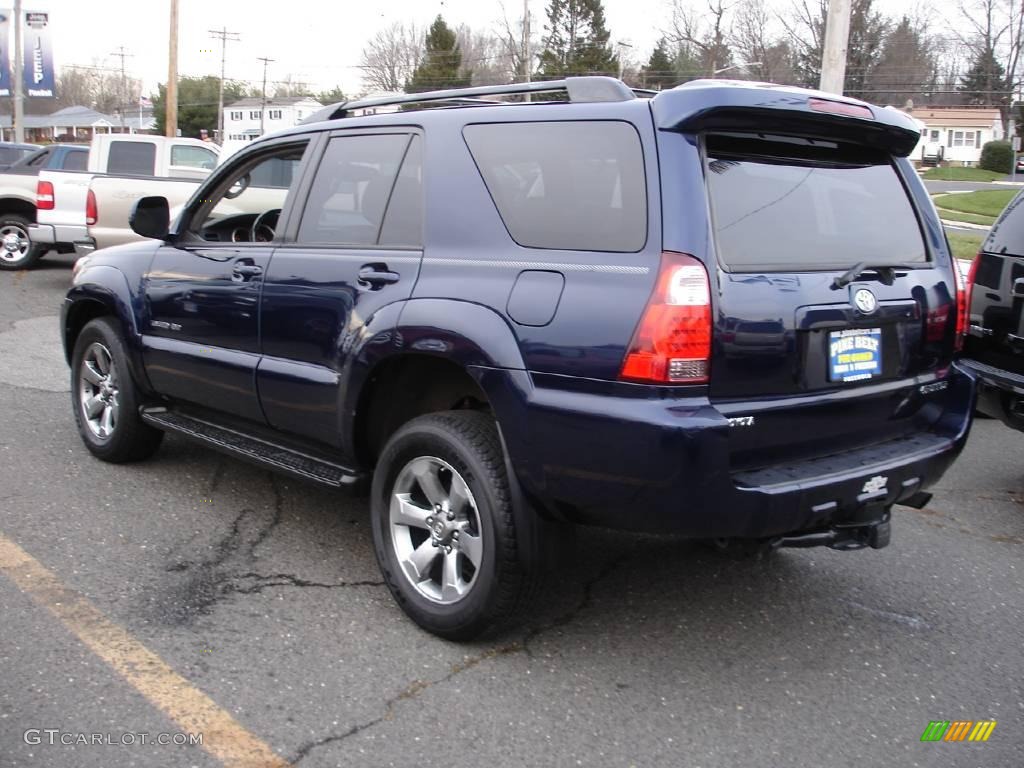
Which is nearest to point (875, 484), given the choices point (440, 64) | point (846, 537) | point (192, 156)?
point (846, 537)

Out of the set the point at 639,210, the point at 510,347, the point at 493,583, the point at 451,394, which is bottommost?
the point at 493,583

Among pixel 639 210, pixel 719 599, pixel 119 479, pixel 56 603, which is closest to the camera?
pixel 639 210

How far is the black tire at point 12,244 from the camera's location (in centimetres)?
1398

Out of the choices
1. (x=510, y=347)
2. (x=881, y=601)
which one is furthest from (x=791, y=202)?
(x=881, y=601)

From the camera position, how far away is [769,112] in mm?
3129

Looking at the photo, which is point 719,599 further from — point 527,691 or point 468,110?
point 468,110

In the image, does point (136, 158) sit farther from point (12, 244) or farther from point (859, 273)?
point (859, 273)

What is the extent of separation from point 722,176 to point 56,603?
290 cm

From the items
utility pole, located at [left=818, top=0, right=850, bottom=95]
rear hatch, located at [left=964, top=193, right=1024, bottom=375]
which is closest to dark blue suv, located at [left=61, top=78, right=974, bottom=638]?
rear hatch, located at [left=964, top=193, right=1024, bottom=375]

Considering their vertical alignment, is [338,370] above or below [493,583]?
above

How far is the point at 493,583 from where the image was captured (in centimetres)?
327

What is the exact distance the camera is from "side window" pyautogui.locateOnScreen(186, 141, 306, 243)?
4557 mm

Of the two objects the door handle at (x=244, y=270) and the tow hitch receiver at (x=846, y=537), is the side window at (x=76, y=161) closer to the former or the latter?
the door handle at (x=244, y=270)
